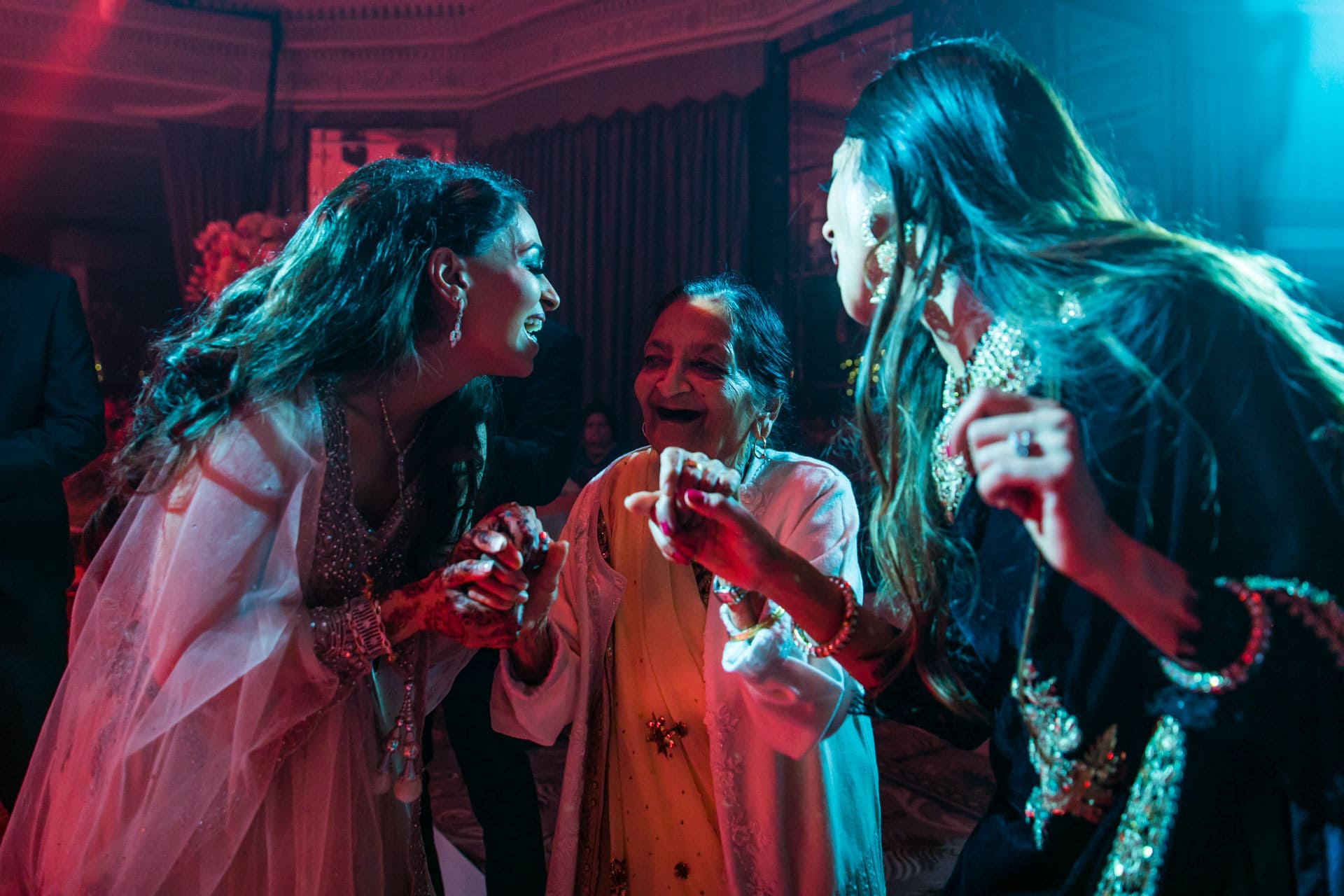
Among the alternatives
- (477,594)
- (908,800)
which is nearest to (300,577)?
(477,594)

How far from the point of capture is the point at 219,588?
3.95 feet

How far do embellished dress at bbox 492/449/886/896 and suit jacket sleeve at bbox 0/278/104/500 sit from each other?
4.64 feet

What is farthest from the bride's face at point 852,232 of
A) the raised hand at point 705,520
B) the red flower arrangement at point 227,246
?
the red flower arrangement at point 227,246

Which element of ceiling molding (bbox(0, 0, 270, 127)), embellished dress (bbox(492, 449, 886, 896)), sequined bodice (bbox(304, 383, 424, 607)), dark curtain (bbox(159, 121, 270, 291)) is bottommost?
embellished dress (bbox(492, 449, 886, 896))

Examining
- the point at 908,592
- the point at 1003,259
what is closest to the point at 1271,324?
the point at 1003,259

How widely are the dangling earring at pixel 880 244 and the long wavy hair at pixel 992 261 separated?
0.05ft

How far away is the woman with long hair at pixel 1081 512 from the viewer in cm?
72

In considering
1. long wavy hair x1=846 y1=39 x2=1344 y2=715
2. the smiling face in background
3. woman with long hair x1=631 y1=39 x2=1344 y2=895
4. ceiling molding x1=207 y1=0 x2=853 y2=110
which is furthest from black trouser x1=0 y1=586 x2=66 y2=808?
ceiling molding x1=207 y1=0 x2=853 y2=110

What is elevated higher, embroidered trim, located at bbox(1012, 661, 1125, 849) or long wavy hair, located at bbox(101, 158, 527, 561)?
long wavy hair, located at bbox(101, 158, 527, 561)

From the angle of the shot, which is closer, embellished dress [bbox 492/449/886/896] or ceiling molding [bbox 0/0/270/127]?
embellished dress [bbox 492/449/886/896]

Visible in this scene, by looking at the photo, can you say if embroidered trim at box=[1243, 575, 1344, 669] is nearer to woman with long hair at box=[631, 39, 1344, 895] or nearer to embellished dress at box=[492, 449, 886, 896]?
woman with long hair at box=[631, 39, 1344, 895]

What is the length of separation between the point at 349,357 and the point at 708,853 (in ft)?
3.20

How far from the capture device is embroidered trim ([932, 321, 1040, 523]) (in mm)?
866

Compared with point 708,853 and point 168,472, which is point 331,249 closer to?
point 168,472
